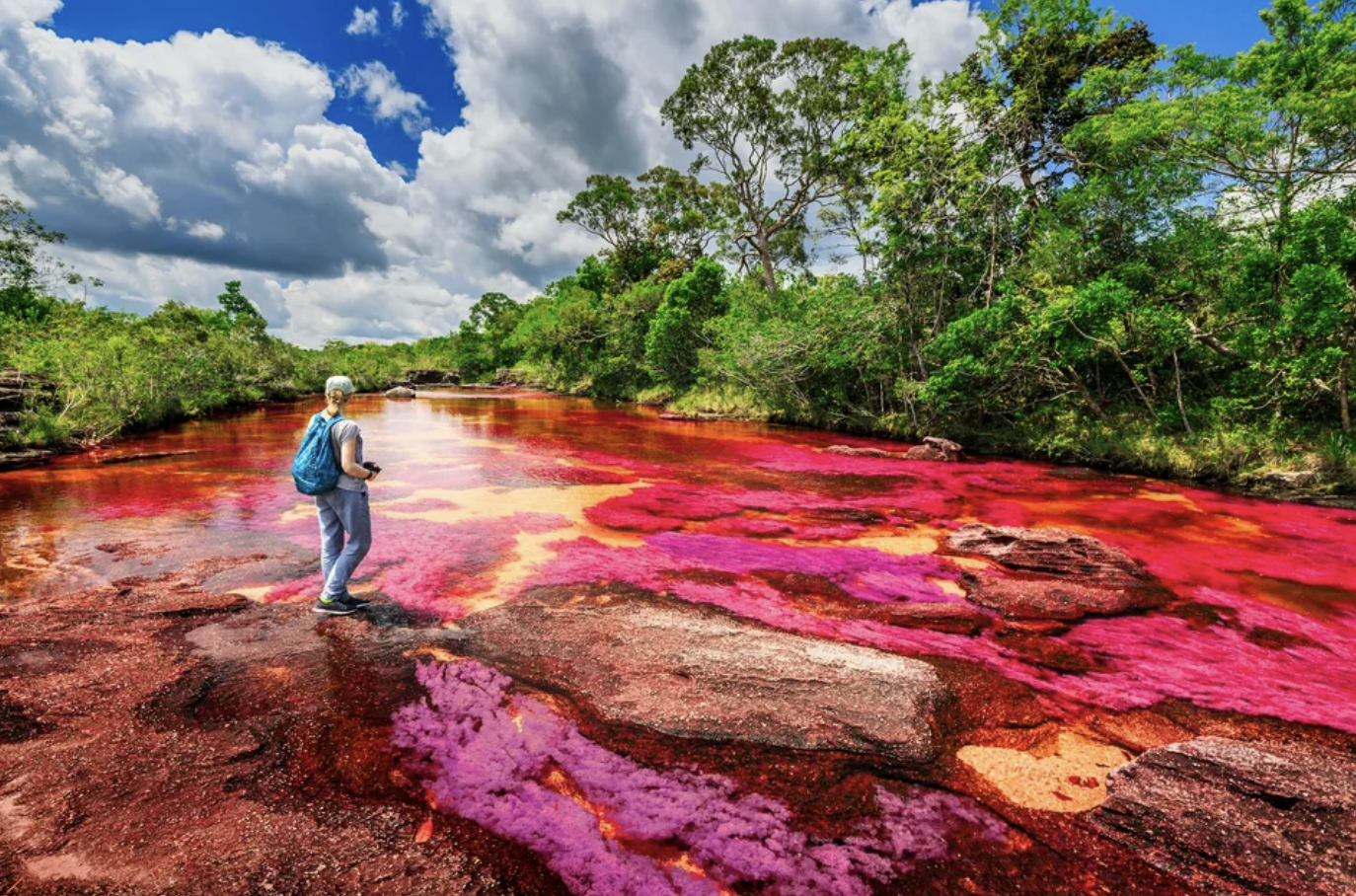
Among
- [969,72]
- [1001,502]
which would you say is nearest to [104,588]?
[1001,502]

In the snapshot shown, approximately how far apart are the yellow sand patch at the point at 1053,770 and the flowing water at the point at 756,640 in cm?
1

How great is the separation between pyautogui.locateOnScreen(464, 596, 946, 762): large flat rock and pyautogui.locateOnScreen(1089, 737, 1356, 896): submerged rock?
2.98 ft

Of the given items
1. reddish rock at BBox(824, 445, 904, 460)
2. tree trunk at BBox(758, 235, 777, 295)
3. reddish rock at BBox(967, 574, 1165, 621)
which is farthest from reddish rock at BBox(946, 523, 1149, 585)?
tree trunk at BBox(758, 235, 777, 295)

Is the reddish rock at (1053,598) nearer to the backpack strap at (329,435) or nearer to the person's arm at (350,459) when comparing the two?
the person's arm at (350,459)

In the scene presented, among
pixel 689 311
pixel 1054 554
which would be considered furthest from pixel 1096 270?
pixel 689 311

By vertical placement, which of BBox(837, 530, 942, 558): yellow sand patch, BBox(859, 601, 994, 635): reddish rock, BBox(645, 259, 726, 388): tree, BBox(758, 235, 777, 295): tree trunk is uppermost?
BBox(758, 235, 777, 295): tree trunk

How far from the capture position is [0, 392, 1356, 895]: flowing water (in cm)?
233

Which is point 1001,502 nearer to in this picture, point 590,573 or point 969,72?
point 590,573

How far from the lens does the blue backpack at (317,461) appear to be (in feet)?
12.9

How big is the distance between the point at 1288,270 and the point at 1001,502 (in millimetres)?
7036

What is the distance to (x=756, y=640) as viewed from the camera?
13.0ft

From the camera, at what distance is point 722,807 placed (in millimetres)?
2412

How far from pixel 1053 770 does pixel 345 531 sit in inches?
197

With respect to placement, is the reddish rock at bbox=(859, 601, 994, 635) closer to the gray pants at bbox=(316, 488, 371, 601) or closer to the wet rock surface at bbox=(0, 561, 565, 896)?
the wet rock surface at bbox=(0, 561, 565, 896)
